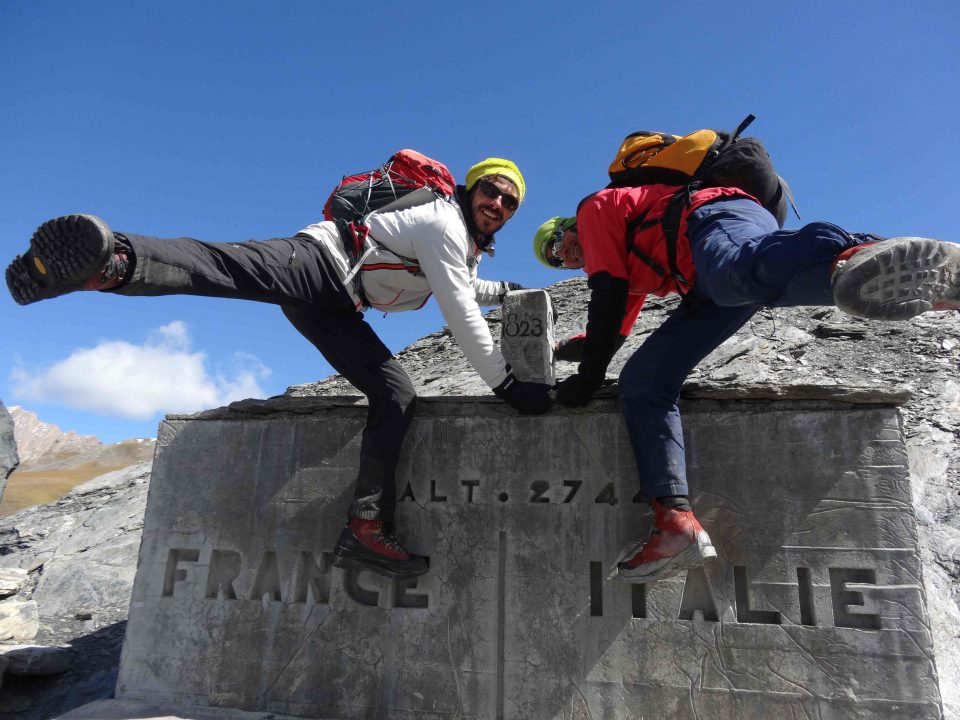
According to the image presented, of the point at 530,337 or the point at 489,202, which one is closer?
the point at 489,202

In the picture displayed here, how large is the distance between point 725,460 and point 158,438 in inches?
132

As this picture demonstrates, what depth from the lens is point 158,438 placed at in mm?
4035

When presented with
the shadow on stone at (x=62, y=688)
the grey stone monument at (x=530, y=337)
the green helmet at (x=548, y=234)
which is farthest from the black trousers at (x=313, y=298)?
the shadow on stone at (x=62, y=688)

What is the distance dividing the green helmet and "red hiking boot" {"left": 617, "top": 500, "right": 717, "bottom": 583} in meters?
1.88

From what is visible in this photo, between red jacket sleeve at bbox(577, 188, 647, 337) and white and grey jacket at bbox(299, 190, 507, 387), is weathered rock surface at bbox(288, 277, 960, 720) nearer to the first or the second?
red jacket sleeve at bbox(577, 188, 647, 337)

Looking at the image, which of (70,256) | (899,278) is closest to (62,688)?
(70,256)

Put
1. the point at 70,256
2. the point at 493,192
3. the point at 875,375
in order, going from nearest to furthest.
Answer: the point at 70,256, the point at 493,192, the point at 875,375

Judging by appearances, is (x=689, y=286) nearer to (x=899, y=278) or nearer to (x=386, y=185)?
(x=899, y=278)

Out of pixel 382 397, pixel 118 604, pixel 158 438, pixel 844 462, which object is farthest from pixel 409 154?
pixel 118 604

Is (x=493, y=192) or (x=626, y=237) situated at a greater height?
(x=493, y=192)

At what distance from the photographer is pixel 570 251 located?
4.05 metres

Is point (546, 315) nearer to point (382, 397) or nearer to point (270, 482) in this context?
point (382, 397)

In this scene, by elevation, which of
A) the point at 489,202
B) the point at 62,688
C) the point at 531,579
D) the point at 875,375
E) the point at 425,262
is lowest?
the point at 62,688

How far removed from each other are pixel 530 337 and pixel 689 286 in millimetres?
1177
